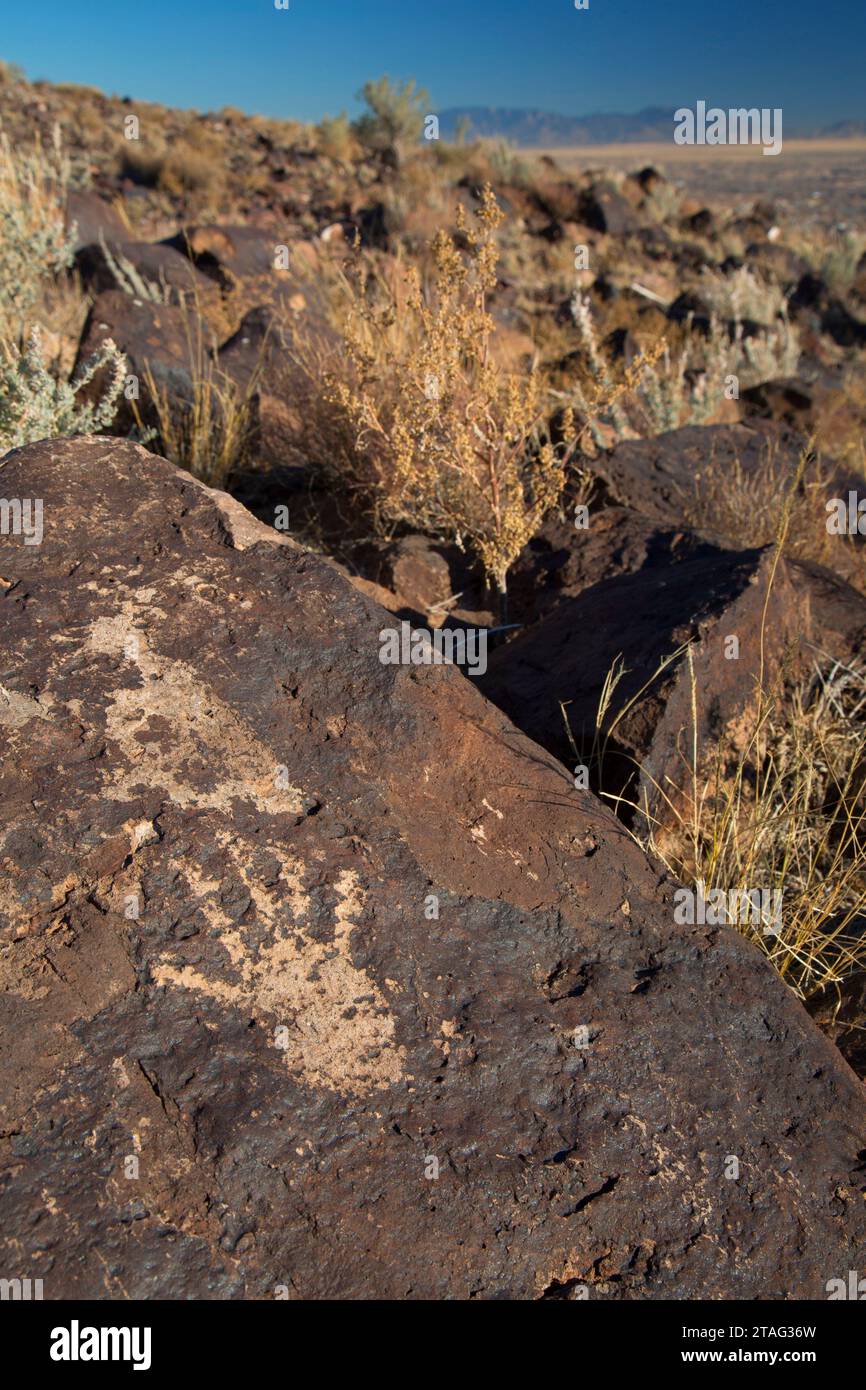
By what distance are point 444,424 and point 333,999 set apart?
2.83 m

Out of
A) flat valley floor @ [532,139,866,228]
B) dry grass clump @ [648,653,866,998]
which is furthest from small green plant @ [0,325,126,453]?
flat valley floor @ [532,139,866,228]

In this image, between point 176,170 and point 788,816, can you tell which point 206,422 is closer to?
point 788,816

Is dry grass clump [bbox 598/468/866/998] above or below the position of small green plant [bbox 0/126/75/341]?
below

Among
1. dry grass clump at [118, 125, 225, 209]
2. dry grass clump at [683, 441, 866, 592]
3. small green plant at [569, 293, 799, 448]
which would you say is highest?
dry grass clump at [118, 125, 225, 209]

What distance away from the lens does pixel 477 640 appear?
368cm

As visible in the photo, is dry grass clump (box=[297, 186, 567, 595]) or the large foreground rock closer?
the large foreground rock

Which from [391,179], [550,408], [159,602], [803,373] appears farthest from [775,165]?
[159,602]

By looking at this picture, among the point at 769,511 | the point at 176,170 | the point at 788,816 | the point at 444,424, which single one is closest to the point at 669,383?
the point at 769,511

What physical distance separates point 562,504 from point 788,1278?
335 centimetres

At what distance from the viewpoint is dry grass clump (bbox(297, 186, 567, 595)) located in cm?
377

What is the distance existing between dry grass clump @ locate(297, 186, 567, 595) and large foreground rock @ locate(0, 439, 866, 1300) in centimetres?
166

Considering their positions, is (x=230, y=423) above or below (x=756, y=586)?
above

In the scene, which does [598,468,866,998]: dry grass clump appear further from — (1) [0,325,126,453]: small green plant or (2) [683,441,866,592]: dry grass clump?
(1) [0,325,126,453]: small green plant

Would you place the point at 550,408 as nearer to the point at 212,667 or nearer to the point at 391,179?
the point at 212,667
